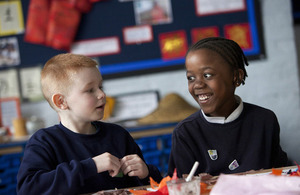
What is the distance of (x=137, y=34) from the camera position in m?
3.29

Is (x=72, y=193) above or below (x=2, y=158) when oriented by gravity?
above

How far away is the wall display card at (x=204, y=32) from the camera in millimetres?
3270

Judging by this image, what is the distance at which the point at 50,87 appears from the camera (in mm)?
1284

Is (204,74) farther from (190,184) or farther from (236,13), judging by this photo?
(236,13)

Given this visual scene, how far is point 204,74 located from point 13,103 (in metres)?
2.49

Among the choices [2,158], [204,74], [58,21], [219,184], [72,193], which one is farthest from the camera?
[58,21]

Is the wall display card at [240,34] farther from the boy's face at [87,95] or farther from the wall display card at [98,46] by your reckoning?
the boy's face at [87,95]

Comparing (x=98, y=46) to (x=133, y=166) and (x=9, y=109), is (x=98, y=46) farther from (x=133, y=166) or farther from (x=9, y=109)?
(x=133, y=166)

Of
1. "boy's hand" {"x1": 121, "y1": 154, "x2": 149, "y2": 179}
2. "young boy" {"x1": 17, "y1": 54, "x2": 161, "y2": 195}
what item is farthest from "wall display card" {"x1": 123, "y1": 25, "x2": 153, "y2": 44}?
"boy's hand" {"x1": 121, "y1": 154, "x2": 149, "y2": 179}

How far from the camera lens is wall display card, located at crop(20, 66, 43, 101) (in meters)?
3.33

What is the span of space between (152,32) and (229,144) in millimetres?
2194

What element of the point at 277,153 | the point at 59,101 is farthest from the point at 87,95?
the point at 277,153

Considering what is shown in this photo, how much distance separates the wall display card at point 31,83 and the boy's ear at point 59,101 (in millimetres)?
2132

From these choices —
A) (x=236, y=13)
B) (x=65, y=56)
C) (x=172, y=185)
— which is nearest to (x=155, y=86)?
(x=236, y=13)
